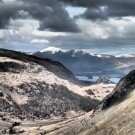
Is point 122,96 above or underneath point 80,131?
above

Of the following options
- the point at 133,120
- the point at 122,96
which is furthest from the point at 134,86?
the point at 133,120

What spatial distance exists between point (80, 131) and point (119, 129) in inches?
1598

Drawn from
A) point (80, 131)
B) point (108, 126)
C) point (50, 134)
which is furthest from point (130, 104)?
point (50, 134)

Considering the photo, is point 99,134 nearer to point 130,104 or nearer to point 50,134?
point 130,104

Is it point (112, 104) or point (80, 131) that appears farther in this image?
point (112, 104)

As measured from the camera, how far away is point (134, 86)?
646 ft

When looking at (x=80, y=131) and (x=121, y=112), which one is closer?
(x=121, y=112)

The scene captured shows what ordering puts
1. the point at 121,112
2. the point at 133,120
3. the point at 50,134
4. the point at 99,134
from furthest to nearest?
the point at 50,134 → the point at 121,112 → the point at 99,134 → the point at 133,120

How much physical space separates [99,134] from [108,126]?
5.31 m

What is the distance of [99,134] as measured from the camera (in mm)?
139750

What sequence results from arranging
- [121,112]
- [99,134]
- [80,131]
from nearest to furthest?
1. [99,134]
2. [121,112]
3. [80,131]

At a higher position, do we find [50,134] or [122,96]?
[122,96]

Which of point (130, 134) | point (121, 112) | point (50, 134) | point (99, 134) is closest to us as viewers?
point (130, 134)

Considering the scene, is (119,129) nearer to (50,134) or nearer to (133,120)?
(133,120)
